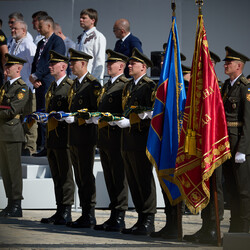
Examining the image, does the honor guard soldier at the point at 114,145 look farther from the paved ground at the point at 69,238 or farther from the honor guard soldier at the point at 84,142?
the paved ground at the point at 69,238

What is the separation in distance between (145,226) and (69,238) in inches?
33.3

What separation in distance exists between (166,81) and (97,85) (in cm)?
133

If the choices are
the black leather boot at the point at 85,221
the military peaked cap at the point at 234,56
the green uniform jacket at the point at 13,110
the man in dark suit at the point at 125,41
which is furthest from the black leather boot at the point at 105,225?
the man in dark suit at the point at 125,41

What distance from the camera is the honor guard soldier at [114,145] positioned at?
8.55 metres

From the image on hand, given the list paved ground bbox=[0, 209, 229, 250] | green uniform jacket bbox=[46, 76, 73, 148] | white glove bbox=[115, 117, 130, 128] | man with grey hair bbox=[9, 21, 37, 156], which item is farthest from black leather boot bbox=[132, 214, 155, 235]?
man with grey hair bbox=[9, 21, 37, 156]

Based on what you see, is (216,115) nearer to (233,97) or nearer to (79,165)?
(233,97)

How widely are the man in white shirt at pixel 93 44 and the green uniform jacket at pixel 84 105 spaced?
7.84ft

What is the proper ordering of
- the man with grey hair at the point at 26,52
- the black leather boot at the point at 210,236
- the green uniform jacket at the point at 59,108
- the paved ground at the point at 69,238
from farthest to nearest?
the man with grey hair at the point at 26,52 < the green uniform jacket at the point at 59,108 < the black leather boot at the point at 210,236 < the paved ground at the point at 69,238

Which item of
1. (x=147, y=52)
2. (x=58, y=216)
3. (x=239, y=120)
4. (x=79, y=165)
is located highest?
(x=147, y=52)

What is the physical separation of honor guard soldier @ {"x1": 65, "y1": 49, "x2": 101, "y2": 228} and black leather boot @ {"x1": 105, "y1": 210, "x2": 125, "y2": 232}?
1.34 ft

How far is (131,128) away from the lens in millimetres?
8172

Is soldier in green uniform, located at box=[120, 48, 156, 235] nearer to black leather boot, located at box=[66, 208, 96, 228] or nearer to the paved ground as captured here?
the paved ground

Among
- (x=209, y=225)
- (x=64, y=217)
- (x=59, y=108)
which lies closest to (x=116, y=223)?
(x=64, y=217)

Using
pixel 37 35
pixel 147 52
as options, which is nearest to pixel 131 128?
pixel 147 52
